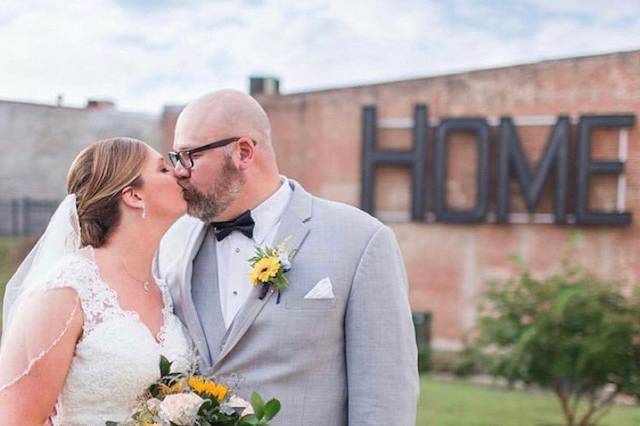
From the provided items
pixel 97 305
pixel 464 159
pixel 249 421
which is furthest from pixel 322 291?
pixel 464 159

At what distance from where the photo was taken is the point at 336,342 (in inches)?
134

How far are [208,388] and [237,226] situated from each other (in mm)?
701

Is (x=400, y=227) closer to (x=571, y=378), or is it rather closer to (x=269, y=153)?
(x=571, y=378)

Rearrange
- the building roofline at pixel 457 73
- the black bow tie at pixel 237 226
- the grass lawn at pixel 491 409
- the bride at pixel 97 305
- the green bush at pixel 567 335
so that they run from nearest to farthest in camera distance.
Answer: the bride at pixel 97 305
the black bow tie at pixel 237 226
the green bush at pixel 567 335
the grass lawn at pixel 491 409
the building roofline at pixel 457 73

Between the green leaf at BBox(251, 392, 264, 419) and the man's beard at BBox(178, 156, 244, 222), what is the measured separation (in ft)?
2.41

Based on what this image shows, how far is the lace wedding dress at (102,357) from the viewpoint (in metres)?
3.29

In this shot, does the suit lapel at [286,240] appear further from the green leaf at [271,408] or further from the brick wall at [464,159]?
the brick wall at [464,159]

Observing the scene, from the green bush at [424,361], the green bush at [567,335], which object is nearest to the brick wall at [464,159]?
the green bush at [424,361]

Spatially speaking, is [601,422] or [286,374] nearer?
[286,374]

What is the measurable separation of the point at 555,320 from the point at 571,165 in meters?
9.79

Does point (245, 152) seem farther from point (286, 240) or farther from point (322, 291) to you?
point (322, 291)

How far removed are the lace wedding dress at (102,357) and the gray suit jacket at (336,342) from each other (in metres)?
0.21

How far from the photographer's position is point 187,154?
3.52m

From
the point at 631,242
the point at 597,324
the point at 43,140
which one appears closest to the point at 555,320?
the point at 597,324
